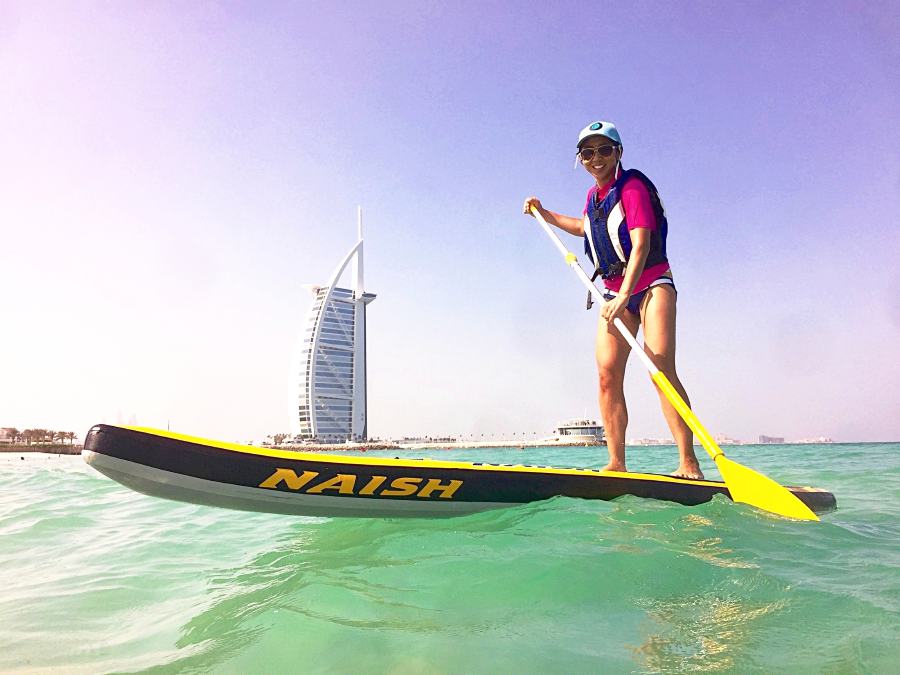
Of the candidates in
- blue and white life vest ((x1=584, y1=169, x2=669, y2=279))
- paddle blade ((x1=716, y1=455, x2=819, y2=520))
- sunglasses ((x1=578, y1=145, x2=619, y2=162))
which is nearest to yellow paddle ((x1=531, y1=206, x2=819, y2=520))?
paddle blade ((x1=716, y1=455, x2=819, y2=520))

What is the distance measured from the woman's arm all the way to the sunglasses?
0.79m

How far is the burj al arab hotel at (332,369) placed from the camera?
3191 inches

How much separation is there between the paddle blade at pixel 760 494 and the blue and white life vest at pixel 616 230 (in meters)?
1.82

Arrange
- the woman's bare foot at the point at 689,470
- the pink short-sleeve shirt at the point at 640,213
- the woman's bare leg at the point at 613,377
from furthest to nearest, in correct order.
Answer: the woman's bare leg at the point at 613,377
the woman's bare foot at the point at 689,470
the pink short-sleeve shirt at the point at 640,213

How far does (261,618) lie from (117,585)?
4.25 feet

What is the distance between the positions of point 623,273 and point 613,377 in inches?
38.2

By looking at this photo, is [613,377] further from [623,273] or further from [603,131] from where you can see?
[603,131]

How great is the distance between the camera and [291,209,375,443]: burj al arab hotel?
3191 inches

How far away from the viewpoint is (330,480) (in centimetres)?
340

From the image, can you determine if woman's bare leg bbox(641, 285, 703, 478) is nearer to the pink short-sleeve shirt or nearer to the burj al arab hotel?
the pink short-sleeve shirt

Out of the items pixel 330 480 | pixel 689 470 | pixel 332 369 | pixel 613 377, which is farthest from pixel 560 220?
pixel 332 369

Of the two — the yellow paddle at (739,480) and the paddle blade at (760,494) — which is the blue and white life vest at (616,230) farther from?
the paddle blade at (760,494)

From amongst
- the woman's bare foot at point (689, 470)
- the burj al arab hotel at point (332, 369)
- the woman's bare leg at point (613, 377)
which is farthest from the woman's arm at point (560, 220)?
the burj al arab hotel at point (332, 369)

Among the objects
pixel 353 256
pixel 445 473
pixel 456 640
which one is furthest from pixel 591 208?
pixel 353 256
